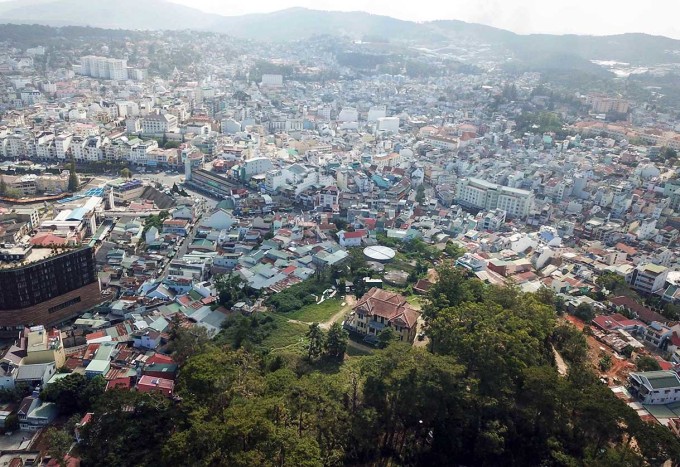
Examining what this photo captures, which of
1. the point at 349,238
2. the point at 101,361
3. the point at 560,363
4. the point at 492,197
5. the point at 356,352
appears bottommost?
the point at 101,361

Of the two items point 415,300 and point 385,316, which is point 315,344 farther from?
point 415,300

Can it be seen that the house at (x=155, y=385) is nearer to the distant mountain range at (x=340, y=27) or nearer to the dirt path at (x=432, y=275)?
the dirt path at (x=432, y=275)

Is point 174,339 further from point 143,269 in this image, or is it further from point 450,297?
point 450,297

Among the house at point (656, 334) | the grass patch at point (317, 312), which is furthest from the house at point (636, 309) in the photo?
the grass patch at point (317, 312)

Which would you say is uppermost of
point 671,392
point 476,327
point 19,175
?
point 476,327

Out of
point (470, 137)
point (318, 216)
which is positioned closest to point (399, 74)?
point (470, 137)

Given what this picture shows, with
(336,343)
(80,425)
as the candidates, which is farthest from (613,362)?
(80,425)

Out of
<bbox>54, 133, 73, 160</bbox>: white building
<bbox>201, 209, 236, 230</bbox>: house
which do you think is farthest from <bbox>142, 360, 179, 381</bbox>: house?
<bbox>54, 133, 73, 160</bbox>: white building
